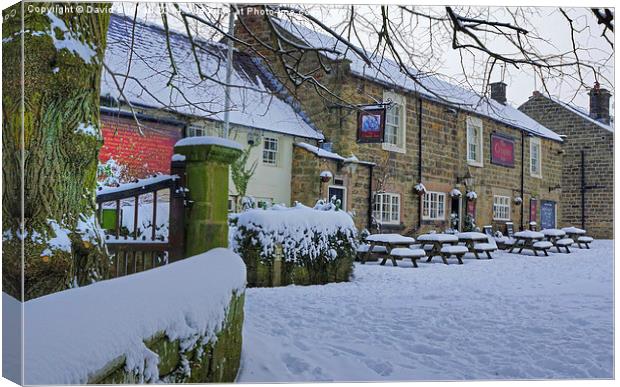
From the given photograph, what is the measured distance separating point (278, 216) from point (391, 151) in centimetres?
99

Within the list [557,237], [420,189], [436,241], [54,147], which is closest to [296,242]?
[436,241]

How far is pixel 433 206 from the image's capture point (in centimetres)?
523

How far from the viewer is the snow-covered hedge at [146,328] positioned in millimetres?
2387

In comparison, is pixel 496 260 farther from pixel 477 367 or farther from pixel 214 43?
pixel 214 43

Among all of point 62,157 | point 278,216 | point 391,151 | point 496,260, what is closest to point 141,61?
point 62,157

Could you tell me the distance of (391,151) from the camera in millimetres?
4988

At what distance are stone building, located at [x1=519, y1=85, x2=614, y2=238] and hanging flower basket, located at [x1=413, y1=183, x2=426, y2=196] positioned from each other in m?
0.94

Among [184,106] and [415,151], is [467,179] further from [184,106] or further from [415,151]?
[184,106]

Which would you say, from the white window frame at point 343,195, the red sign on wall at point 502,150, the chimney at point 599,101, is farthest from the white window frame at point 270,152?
the chimney at point 599,101

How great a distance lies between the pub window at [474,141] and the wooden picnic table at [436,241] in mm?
632

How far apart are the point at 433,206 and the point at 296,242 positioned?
5.98ft

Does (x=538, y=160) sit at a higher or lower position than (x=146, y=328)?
higher

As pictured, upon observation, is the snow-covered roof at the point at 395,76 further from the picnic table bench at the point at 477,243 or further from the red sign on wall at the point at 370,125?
the picnic table bench at the point at 477,243

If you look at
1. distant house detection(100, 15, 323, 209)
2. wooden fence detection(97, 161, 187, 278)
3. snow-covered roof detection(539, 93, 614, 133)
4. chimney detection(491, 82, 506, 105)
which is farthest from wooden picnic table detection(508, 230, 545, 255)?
wooden fence detection(97, 161, 187, 278)
